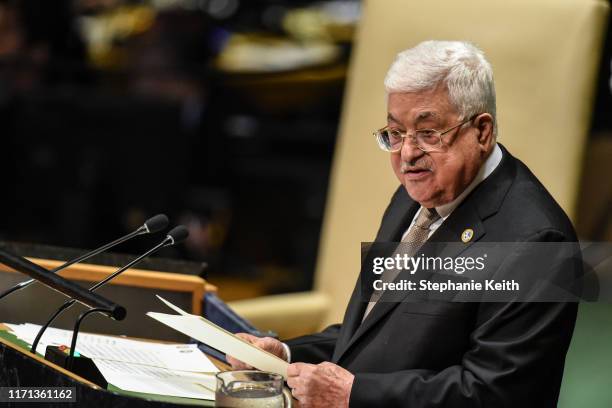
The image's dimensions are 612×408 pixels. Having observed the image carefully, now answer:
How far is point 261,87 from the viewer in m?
4.94

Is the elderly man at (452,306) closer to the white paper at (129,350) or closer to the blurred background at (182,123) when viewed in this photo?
the white paper at (129,350)

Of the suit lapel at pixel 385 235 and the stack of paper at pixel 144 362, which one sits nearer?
the stack of paper at pixel 144 362

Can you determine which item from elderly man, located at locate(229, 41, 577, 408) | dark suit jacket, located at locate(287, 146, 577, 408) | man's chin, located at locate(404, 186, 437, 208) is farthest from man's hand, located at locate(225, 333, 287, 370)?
man's chin, located at locate(404, 186, 437, 208)

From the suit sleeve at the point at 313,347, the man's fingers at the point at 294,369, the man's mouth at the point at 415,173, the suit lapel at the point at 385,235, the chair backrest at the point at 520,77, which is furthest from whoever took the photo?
the chair backrest at the point at 520,77

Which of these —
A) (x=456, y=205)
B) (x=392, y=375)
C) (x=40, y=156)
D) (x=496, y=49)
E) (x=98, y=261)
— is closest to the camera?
(x=392, y=375)

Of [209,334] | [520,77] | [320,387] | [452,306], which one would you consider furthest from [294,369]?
[520,77]

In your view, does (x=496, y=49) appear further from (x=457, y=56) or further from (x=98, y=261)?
(x=98, y=261)

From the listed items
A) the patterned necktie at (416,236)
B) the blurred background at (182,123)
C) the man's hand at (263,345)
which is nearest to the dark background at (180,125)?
the blurred background at (182,123)

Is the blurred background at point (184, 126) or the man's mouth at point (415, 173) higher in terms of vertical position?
the blurred background at point (184, 126)

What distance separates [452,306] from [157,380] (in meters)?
0.50

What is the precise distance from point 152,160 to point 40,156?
A: 0.47 m

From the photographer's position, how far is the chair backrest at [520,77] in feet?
8.13

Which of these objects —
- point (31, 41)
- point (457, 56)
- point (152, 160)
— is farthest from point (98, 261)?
point (31, 41)

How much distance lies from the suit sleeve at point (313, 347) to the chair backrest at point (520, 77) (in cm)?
32
